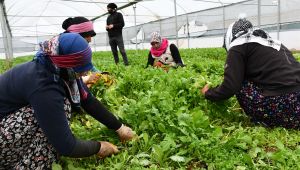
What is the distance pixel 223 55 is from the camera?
11.1 metres

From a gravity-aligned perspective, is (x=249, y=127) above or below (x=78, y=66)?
below

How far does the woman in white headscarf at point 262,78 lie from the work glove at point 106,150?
100 centimetres

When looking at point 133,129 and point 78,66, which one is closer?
point 78,66

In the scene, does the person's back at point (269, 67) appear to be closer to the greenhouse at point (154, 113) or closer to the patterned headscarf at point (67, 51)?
the greenhouse at point (154, 113)

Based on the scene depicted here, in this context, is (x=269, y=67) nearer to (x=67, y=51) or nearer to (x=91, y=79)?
(x=67, y=51)

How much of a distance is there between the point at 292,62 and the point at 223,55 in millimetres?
8121

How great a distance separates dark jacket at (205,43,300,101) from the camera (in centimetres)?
295

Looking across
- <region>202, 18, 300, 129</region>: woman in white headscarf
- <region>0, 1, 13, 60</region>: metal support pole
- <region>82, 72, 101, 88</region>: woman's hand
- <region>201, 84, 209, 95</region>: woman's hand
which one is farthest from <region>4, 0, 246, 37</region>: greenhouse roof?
<region>202, 18, 300, 129</region>: woman in white headscarf

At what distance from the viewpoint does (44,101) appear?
7.13ft

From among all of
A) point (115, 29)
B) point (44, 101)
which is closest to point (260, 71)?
point (44, 101)

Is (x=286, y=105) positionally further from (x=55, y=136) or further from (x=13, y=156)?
(x=13, y=156)

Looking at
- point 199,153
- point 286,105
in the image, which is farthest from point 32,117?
point 286,105

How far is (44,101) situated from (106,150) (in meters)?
0.59

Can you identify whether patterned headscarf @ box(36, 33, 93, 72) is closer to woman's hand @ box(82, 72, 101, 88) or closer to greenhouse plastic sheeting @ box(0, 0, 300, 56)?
woman's hand @ box(82, 72, 101, 88)
